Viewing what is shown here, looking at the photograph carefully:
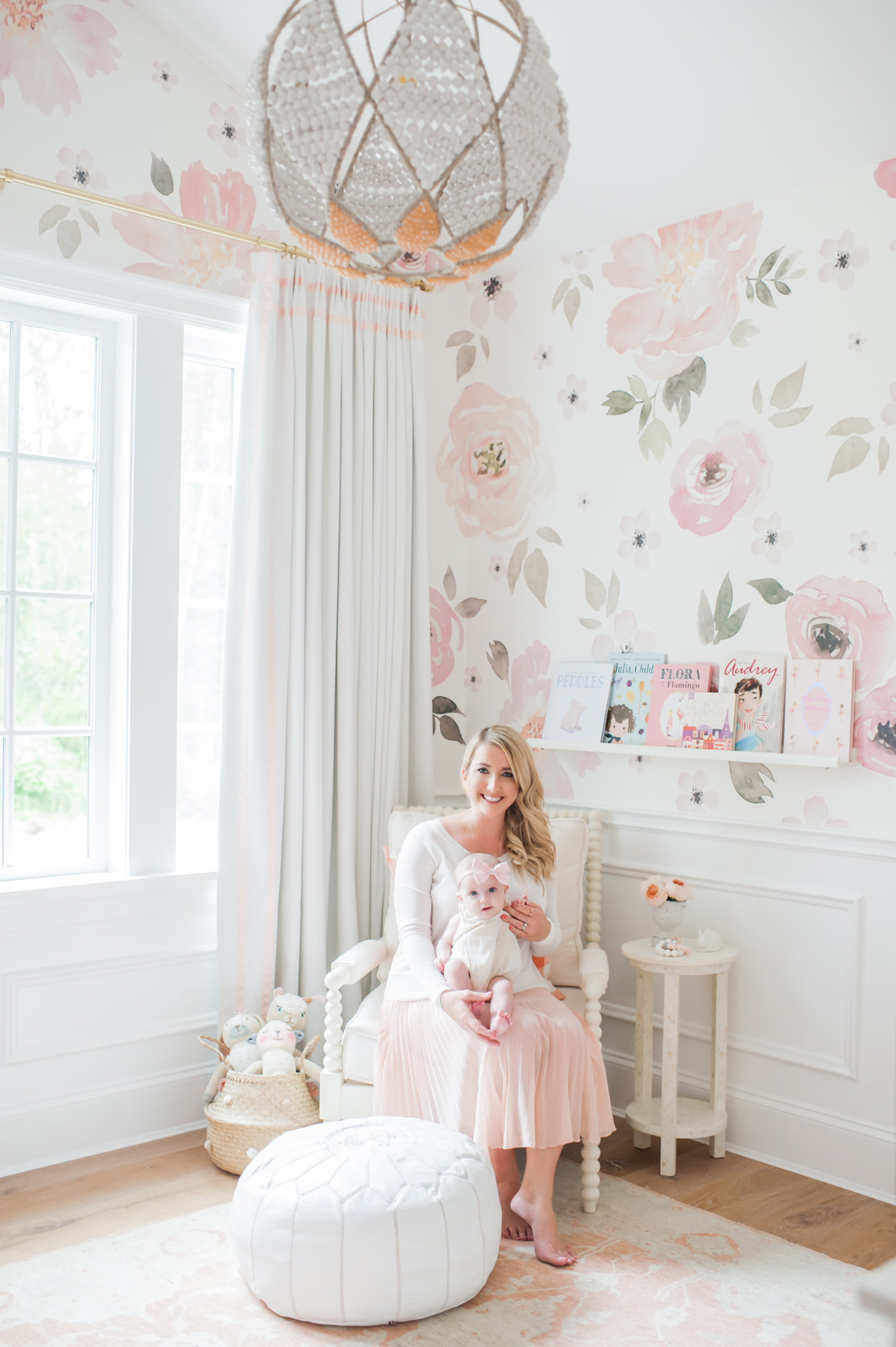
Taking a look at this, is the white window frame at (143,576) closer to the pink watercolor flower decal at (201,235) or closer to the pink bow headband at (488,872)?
the pink watercolor flower decal at (201,235)

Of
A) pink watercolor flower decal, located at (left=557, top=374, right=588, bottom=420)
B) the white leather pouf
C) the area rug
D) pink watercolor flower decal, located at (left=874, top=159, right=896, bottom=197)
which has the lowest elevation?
the area rug

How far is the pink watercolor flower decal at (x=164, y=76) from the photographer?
118 inches

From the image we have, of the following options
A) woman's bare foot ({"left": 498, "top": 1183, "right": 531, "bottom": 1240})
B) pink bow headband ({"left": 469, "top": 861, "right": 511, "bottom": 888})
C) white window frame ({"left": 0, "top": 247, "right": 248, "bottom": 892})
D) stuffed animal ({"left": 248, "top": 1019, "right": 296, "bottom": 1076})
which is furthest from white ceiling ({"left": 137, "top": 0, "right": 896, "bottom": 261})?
woman's bare foot ({"left": 498, "top": 1183, "right": 531, "bottom": 1240})

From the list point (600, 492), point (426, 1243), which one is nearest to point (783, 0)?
point (600, 492)

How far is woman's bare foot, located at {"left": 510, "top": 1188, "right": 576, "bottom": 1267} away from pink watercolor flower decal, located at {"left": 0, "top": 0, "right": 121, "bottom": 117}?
117 inches

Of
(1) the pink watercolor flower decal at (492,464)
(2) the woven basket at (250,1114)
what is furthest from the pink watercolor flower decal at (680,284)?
(2) the woven basket at (250,1114)

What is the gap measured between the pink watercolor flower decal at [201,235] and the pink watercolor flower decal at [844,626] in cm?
185

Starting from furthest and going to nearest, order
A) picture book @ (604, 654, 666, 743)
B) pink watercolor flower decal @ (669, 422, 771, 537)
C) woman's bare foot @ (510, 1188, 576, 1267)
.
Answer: picture book @ (604, 654, 666, 743)
pink watercolor flower decal @ (669, 422, 771, 537)
woman's bare foot @ (510, 1188, 576, 1267)

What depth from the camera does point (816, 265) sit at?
281 cm

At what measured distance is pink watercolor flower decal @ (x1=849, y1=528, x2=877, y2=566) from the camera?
2.71m

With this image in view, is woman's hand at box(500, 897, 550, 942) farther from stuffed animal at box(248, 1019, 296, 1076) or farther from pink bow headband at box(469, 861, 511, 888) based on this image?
stuffed animal at box(248, 1019, 296, 1076)

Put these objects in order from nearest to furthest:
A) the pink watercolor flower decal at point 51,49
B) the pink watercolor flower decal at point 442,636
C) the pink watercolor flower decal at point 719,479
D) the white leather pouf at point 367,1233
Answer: the white leather pouf at point 367,1233, the pink watercolor flower decal at point 51,49, the pink watercolor flower decal at point 719,479, the pink watercolor flower decal at point 442,636

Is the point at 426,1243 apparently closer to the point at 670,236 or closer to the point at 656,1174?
the point at 656,1174

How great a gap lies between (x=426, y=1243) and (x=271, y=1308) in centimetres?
35
